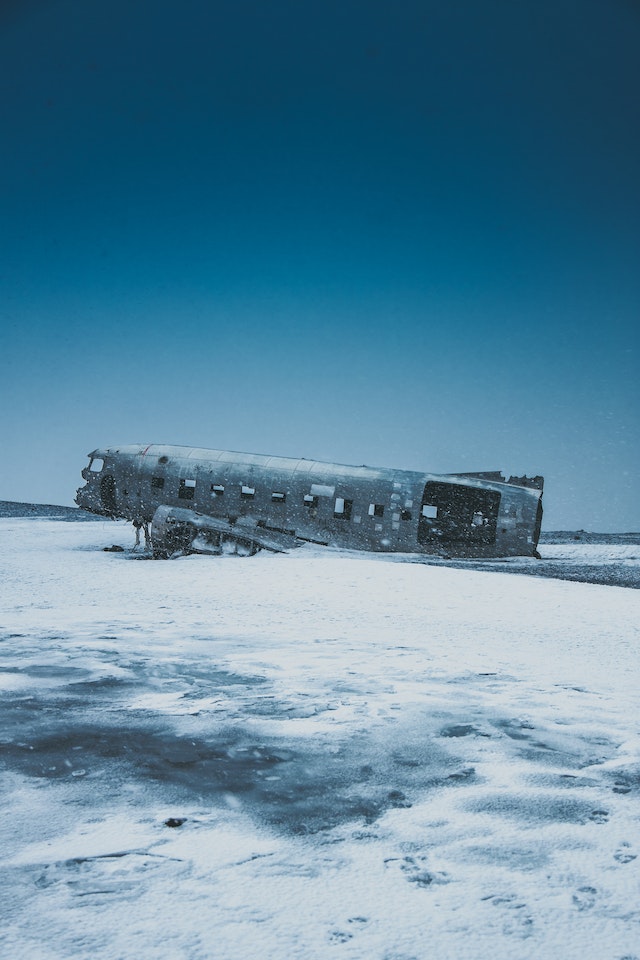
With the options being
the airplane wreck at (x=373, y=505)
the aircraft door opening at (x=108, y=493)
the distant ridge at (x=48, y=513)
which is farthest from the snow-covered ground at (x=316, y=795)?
the distant ridge at (x=48, y=513)

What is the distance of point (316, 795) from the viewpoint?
12.4ft

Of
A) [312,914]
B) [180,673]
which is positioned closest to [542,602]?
[180,673]

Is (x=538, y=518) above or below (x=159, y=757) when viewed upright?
above

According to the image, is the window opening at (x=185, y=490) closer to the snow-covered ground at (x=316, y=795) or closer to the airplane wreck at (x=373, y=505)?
the airplane wreck at (x=373, y=505)

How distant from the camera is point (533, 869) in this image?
300 centimetres

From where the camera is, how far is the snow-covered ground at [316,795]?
2.54 metres

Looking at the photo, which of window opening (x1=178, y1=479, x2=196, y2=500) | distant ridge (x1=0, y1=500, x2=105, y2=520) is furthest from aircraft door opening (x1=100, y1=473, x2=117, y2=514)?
distant ridge (x1=0, y1=500, x2=105, y2=520)

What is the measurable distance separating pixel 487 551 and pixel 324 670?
17.9 m

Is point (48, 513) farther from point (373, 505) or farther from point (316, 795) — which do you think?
point (316, 795)

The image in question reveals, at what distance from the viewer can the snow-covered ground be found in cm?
254

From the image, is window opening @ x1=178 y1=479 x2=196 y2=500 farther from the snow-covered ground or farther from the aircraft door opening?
the snow-covered ground

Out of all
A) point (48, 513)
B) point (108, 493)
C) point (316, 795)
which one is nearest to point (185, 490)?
point (108, 493)

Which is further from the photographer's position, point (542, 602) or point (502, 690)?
point (542, 602)

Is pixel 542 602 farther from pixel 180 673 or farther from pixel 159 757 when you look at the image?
pixel 159 757
